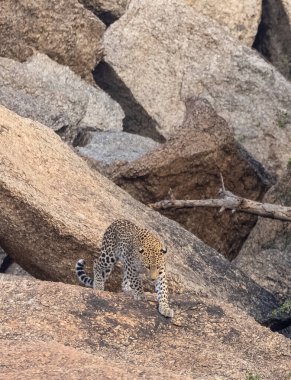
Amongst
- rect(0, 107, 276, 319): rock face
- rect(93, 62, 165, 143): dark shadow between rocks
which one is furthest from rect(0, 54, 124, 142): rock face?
rect(0, 107, 276, 319): rock face

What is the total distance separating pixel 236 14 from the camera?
1053 inches

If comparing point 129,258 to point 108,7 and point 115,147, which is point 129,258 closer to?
point 115,147

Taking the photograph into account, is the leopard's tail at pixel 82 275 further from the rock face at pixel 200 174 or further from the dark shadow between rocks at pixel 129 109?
the dark shadow between rocks at pixel 129 109

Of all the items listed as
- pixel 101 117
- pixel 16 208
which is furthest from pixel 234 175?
pixel 16 208

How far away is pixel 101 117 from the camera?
2345cm

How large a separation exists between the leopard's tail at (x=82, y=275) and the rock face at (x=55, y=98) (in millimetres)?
6270

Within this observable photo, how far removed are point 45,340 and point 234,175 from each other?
28.4 feet

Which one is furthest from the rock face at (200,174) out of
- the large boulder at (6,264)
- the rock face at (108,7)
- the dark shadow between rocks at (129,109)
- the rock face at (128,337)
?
the rock face at (108,7)

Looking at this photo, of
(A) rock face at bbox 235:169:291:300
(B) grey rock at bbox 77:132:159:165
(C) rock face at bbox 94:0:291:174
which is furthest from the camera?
(C) rock face at bbox 94:0:291:174

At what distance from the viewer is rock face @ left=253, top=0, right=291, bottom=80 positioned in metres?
26.8

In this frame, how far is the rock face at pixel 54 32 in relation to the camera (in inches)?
933

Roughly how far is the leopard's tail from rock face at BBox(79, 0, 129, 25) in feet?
39.0

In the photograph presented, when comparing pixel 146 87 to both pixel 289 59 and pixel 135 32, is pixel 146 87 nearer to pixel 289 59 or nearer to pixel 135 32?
pixel 135 32

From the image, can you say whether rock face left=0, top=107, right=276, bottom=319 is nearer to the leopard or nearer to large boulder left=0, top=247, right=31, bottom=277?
the leopard
